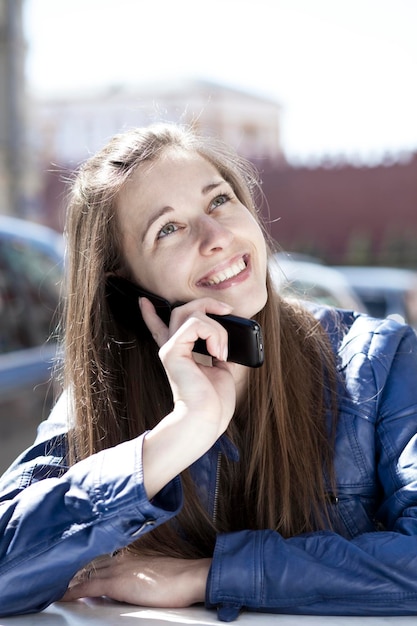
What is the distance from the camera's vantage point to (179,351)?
6.16 feet

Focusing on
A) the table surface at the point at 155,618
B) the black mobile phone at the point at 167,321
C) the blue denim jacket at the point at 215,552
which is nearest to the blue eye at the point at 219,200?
the black mobile phone at the point at 167,321

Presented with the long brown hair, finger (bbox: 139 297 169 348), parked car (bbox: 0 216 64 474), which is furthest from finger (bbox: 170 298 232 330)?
parked car (bbox: 0 216 64 474)

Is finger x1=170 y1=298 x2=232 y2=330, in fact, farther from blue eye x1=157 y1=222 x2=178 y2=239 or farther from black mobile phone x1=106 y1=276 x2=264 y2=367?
blue eye x1=157 y1=222 x2=178 y2=239

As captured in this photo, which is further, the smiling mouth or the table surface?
the smiling mouth

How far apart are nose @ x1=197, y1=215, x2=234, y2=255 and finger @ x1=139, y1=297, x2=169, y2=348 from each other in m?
0.21

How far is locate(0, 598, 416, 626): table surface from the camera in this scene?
5.08 ft

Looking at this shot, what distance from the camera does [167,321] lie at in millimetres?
2176

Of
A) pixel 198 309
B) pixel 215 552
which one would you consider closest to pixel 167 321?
pixel 198 309

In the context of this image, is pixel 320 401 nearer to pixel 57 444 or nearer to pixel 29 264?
pixel 57 444

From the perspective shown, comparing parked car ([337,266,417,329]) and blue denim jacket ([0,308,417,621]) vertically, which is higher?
blue denim jacket ([0,308,417,621])

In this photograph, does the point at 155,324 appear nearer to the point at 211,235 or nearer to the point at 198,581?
the point at 211,235

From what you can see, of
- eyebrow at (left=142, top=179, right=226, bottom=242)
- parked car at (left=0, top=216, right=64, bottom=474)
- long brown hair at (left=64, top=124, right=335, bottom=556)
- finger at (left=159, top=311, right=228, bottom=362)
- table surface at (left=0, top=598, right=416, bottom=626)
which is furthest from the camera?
parked car at (left=0, top=216, right=64, bottom=474)

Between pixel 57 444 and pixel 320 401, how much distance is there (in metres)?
0.63

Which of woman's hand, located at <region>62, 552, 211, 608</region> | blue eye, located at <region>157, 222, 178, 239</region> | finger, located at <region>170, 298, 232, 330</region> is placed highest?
blue eye, located at <region>157, 222, 178, 239</region>
